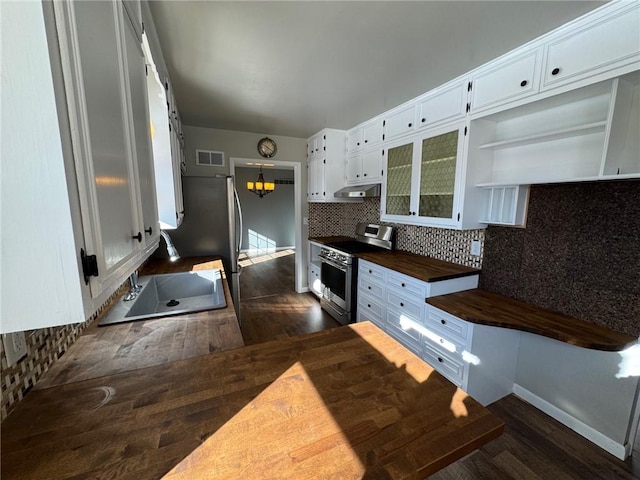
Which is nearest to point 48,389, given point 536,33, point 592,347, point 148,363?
point 148,363

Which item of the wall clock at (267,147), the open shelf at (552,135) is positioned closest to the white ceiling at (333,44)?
the open shelf at (552,135)

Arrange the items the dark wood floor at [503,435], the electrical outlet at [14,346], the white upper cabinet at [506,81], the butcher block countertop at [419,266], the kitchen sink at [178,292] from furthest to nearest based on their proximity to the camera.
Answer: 1. the butcher block countertop at [419,266]
2. the kitchen sink at [178,292]
3. the white upper cabinet at [506,81]
4. the dark wood floor at [503,435]
5. the electrical outlet at [14,346]

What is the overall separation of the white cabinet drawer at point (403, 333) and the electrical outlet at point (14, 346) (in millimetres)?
2310

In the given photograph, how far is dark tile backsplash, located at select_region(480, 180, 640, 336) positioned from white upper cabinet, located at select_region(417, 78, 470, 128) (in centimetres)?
84

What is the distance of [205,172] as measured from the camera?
11.6 feet

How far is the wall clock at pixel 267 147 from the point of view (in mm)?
3775

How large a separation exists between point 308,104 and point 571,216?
2396mm

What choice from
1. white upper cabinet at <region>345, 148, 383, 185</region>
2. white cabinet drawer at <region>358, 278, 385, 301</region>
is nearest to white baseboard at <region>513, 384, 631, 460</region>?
white cabinet drawer at <region>358, 278, 385, 301</region>

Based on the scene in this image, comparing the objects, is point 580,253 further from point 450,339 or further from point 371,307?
point 371,307

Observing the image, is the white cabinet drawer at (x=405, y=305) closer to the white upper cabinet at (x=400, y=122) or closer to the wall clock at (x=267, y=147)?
the white upper cabinet at (x=400, y=122)

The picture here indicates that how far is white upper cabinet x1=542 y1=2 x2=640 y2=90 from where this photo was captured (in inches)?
47.9

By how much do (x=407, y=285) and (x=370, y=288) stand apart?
57 centimetres

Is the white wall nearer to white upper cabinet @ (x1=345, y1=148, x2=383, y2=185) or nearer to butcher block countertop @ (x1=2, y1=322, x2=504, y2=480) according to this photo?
white upper cabinet @ (x1=345, y1=148, x2=383, y2=185)

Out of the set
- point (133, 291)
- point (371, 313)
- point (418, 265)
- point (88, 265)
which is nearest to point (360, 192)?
point (418, 265)
